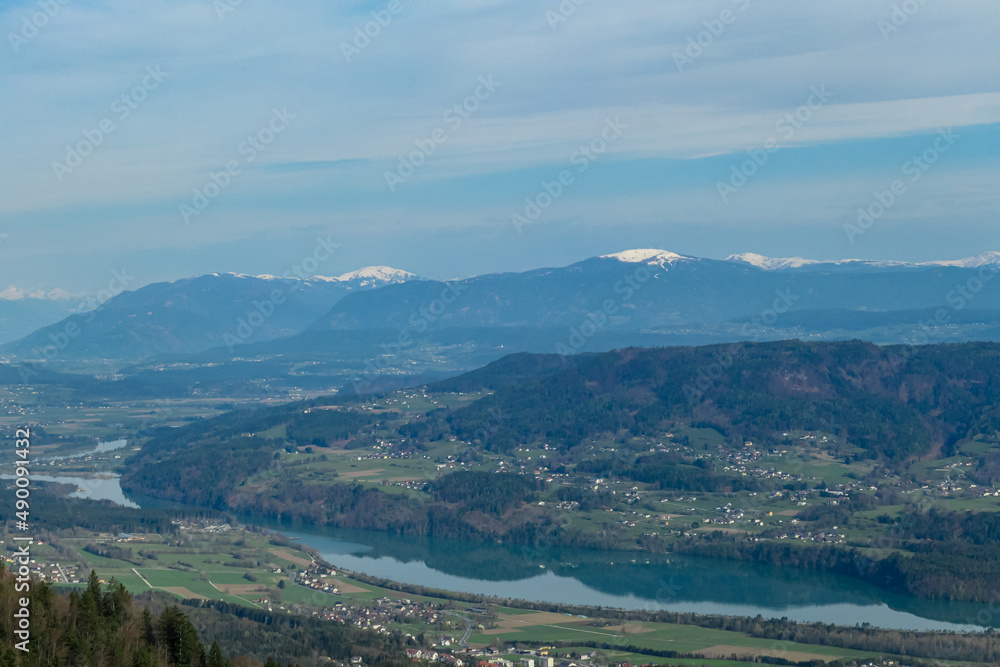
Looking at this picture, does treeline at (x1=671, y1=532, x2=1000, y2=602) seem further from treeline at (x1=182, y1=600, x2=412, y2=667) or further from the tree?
the tree

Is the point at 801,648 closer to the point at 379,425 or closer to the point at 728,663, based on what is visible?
the point at 728,663

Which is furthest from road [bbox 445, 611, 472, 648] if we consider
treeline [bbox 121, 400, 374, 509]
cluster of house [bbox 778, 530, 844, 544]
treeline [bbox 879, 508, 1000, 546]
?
treeline [bbox 121, 400, 374, 509]

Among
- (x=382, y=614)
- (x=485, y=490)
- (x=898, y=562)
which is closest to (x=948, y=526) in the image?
(x=898, y=562)

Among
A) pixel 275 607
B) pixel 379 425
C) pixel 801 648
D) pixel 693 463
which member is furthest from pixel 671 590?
pixel 379 425

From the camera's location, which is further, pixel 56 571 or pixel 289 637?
pixel 56 571

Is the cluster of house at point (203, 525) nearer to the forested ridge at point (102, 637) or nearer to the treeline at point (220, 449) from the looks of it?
the treeline at point (220, 449)

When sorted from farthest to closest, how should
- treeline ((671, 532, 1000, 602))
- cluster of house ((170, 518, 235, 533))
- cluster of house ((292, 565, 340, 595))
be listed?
1. cluster of house ((170, 518, 235, 533))
2. treeline ((671, 532, 1000, 602))
3. cluster of house ((292, 565, 340, 595))

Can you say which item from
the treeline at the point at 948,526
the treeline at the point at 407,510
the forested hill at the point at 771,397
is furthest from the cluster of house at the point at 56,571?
the forested hill at the point at 771,397

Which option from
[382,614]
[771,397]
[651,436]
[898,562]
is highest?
[771,397]

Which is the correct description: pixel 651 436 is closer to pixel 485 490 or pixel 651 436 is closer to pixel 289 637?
pixel 485 490
